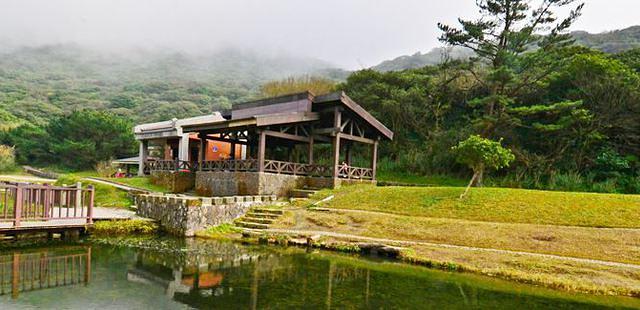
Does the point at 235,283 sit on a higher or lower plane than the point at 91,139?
lower

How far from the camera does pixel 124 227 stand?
12.7m

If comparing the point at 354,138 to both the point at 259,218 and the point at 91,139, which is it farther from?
the point at 91,139

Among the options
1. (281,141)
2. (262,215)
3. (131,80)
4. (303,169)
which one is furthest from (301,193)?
(131,80)

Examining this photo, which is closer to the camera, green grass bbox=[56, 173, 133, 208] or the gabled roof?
green grass bbox=[56, 173, 133, 208]

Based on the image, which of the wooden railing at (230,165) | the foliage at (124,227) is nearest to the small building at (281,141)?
the wooden railing at (230,165)

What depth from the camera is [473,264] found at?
32.3 ft

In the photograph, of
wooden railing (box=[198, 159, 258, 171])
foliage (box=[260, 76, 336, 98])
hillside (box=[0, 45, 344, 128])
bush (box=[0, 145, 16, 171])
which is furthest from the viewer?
hillside (box=[0, 45, 344, 128])

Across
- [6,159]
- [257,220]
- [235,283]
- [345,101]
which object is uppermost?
[345,101]

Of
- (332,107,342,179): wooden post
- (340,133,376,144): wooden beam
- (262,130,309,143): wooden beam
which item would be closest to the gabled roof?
(332,107,342,179): wooden post

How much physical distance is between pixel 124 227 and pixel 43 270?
182 inches

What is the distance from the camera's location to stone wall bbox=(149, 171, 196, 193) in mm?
19844

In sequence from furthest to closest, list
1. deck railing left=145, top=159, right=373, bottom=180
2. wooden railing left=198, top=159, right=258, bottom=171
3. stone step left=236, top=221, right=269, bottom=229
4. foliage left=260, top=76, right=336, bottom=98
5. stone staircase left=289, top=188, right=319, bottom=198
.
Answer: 1. foliage left=260, top=76, right=336, bottom=98
2. deck railing left=145, top=159, right=373, bottom=180
3. wooden railing left=198, top=159, right=258, bottom=171
4. stone staircase left=289, top=188, right=319, bottom=198
5. stone step left=236, top=221, right=269, bottom=229

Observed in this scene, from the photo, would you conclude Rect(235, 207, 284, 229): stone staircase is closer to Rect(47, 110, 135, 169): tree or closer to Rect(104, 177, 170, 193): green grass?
Rect(104, 177, 170, 193): green grass

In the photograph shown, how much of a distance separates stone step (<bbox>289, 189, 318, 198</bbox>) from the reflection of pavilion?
29.5 feet
